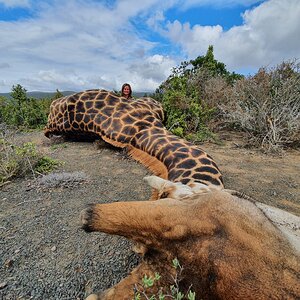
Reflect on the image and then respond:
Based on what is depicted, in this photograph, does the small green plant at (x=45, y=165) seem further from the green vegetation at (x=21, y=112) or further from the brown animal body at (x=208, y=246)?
the green vegetation at (x=21, y=112)

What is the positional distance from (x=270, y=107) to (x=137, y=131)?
3515 mm

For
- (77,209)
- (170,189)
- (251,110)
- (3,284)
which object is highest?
(251,110)

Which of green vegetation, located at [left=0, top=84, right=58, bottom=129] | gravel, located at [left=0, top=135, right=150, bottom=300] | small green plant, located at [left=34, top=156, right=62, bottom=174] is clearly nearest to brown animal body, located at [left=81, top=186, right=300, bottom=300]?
gravel, located at [left=0, top=135, right=150, bottom=300]

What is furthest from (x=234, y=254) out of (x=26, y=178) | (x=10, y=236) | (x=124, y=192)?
(x=26, y=178)

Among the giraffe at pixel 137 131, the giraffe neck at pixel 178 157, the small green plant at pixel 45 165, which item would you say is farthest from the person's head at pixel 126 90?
the small green plant at pixel 45 165

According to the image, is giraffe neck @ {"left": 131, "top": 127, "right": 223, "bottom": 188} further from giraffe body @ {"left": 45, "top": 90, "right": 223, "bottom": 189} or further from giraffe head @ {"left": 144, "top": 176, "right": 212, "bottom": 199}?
giraffe head @ {"left": 144, "top": 176, "right": 212, "bottom": 199}

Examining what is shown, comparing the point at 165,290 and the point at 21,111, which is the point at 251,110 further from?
the point at 21,111

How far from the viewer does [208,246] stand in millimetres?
1177

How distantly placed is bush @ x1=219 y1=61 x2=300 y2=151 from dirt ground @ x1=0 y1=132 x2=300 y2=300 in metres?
0.67

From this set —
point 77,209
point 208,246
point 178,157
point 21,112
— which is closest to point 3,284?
point 77,209

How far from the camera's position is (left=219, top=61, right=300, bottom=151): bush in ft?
19.5

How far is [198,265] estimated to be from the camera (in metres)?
1.16

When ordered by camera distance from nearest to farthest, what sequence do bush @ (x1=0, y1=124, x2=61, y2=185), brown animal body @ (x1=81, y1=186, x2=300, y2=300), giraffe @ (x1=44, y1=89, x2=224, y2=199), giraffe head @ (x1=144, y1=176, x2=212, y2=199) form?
brown animal body @ (x1=81, y1=186, x2=300, y2=300)
giraffe head @ (x1=144, y1=176, x2=212, y2=199)
giraffe @ (x1=44, y1=89, x2=224, y2=199)
bush @ (x1=0, y1=124, x2=61, y2=185)

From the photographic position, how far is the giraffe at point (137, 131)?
327 cm
